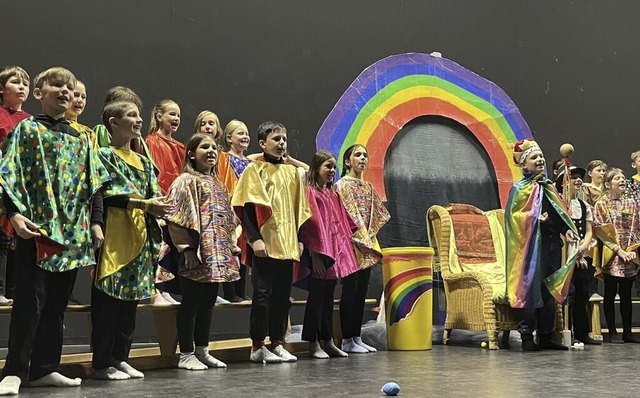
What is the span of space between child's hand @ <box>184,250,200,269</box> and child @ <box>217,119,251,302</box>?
3.22 feet

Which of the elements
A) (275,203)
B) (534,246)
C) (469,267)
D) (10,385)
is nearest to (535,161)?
(534,246)

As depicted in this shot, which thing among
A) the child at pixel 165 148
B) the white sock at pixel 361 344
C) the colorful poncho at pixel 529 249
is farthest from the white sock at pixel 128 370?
the colorful poncho at pixel 529 249

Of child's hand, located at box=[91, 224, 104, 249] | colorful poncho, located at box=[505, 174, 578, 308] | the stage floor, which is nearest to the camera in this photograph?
the stage floor

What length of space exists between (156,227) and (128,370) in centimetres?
60

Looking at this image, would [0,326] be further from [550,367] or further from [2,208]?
[550,367]

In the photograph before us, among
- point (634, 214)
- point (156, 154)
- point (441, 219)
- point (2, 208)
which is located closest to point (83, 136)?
point (2, 208)

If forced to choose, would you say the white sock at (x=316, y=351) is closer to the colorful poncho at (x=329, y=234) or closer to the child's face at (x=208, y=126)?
the colorful poncho at (x=329, y=234)

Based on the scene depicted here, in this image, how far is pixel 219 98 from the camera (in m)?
5.77

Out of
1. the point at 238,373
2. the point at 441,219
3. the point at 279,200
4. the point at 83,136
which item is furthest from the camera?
the point at 441,219

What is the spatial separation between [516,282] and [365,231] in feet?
3.10

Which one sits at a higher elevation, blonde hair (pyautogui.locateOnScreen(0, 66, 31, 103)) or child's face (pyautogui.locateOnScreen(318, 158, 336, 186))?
blonde hair (pyautogui.locateOnScreen(0, 66, 31, 103))

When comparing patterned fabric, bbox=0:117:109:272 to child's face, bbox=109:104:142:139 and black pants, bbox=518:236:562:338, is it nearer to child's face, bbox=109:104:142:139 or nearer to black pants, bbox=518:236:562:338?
child's face, bbox=109:104:142:139

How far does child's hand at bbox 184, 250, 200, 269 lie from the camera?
3854mm

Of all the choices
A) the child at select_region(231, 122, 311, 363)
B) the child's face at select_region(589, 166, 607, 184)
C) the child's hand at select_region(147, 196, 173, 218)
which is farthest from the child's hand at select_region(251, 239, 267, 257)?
the child's face at select_region(589, 166, 607, 184)
